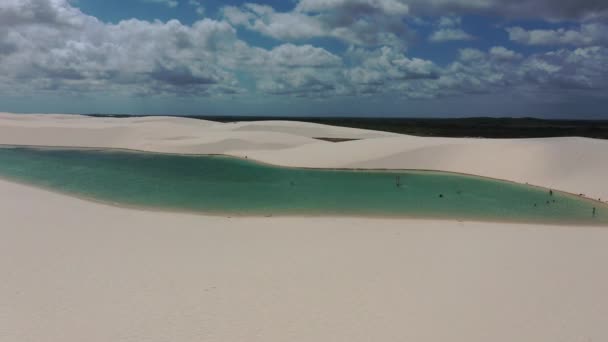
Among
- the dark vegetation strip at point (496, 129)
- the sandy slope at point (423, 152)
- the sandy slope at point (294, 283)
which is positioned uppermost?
the dark vegetation strip at point (496, 129)

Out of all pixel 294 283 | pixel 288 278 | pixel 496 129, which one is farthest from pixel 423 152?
pixel 496 129

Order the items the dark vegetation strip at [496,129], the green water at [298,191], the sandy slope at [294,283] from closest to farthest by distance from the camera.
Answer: the sandy slope at [294,283]
the green water at [298,191]
the dark vegetation strip at [496,129]

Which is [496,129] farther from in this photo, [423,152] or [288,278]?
[288,278]

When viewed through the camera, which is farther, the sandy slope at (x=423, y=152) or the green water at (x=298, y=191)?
the sandy slope at (x=423, y=152)

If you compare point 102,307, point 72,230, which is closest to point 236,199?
point 72,230

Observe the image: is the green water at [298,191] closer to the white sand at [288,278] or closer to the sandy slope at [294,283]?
the white sand at [288,278]

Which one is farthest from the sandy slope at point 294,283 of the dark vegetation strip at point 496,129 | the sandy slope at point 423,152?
the dark vegetation strip at point 496,129

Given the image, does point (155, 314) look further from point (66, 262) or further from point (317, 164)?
point (317, 164)

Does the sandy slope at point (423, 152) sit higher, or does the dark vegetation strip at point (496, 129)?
the dark vegetation strip at point (496, 129)
